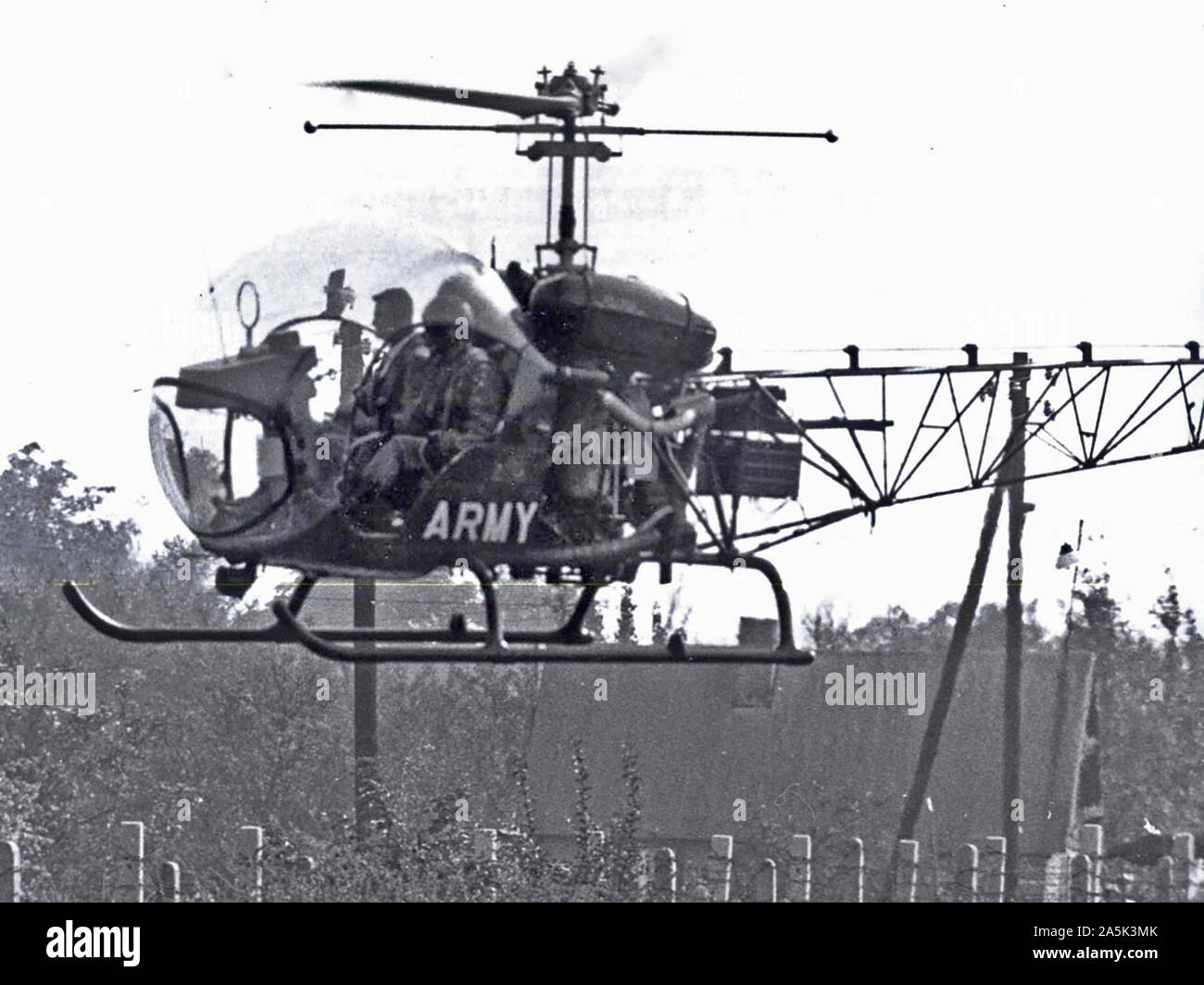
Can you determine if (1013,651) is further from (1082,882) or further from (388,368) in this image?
(388,368)

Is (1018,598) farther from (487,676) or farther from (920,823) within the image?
(487,676)

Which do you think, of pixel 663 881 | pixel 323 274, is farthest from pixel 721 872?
pixel 323 274

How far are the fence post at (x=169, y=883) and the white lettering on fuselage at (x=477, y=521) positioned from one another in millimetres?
13666

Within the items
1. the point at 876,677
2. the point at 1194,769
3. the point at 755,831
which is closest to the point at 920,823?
the point at 755,831

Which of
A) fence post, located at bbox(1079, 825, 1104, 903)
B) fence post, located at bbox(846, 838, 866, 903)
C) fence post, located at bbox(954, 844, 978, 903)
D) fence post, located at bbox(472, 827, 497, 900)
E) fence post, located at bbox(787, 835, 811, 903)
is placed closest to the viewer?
fence post, located at bbox(472, 827, 497, 900)

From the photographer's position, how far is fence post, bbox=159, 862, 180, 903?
1061 inches

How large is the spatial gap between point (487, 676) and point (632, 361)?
30.8 metres

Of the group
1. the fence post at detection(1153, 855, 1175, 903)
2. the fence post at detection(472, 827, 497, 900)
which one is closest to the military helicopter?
the fence post at detection(472, 827, 497, 900)

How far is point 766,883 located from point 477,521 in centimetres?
1486

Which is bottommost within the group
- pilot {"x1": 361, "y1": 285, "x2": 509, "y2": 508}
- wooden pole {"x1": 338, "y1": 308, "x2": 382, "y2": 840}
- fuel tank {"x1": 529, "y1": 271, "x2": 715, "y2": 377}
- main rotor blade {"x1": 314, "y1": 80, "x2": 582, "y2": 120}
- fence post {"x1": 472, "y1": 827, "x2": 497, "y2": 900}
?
fence post {"x1": 472, "y1": 827, "x2": 497, "y2": 900}

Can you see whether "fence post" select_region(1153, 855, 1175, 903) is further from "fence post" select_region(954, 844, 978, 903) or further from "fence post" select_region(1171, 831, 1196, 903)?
"fence post" select_region(954, 844, 978, 903)

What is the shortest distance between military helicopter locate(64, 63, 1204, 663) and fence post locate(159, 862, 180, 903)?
12944mm

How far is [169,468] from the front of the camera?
45.5ft

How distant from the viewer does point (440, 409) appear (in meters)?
13.7
